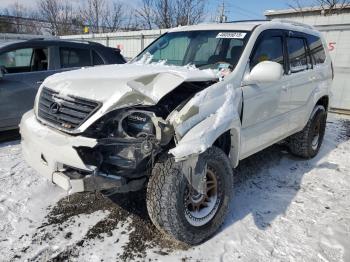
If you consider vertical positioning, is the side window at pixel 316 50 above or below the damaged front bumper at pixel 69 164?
above

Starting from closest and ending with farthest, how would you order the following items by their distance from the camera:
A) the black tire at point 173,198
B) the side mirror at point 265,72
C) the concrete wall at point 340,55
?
1. the black tire at point 173,198
2. the side mirror at point 265,72
3. the concrete wall at point 340,55

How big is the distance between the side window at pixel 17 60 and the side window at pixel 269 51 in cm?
424

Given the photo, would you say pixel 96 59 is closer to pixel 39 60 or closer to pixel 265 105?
pixel 39 60

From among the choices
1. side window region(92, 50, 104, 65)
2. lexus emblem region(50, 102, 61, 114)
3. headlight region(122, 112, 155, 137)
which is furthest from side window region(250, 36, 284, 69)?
side window region(92, 50, 104, 65)

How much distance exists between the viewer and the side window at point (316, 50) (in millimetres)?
4969

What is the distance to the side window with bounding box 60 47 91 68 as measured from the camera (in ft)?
20.3

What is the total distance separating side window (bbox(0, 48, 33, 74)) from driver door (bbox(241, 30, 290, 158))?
427cm

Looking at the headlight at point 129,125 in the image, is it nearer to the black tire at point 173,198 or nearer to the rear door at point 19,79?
the black tire at point 173,198

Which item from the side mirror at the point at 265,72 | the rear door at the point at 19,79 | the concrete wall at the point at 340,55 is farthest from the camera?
the concrete wall at the point at 340,55

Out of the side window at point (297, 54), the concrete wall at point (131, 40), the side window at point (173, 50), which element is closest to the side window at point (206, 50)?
the side window at point (173, 50)

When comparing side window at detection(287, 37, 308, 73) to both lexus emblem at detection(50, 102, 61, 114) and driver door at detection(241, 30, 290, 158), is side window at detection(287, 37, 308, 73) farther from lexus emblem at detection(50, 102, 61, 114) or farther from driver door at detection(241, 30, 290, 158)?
lexus emblem at detection(50, 102, 61, 114)

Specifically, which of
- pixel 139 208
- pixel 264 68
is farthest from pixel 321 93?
pixel 139 208

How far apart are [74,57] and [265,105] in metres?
4.10

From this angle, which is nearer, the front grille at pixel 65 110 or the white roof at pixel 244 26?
the front grille at pixel 65 110
